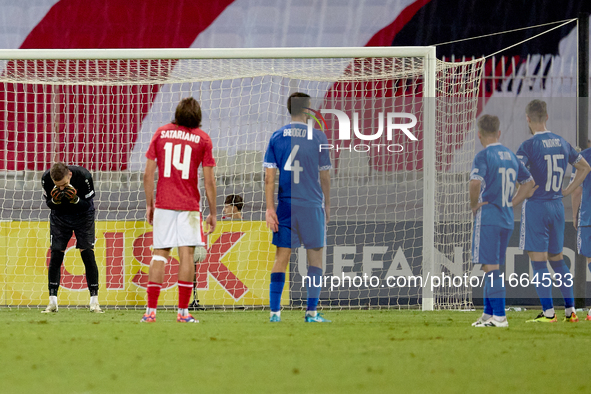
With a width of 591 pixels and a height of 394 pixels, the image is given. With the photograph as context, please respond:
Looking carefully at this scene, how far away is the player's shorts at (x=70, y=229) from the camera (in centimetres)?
648

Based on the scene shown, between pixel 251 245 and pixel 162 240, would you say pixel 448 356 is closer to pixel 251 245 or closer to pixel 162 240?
pixel 162 240

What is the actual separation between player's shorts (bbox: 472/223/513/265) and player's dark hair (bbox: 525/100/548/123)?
0.99 metres

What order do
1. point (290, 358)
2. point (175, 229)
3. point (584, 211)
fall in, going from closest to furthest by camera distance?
1. point (290, 358)
2. point (175, 229)
3. point (584, 211)

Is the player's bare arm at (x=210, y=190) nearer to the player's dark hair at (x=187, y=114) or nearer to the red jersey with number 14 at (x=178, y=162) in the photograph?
the red jersey with number 14 at (x=178, y=162)

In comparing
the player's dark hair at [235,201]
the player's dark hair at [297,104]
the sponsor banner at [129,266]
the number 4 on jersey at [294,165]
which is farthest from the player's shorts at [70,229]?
the player's dark hair at [297,104]

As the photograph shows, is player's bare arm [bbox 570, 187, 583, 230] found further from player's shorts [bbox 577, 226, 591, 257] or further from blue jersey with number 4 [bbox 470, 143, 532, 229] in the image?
blue jersey with number 4 [bbox 470, 143, 532, 229]

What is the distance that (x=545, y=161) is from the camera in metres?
5.27

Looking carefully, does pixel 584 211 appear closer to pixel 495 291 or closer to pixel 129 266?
pixel 495 291

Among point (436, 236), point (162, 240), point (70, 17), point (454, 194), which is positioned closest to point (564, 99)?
point (454, 194)

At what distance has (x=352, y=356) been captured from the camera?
3.32 metres

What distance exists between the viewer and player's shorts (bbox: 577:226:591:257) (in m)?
6.02

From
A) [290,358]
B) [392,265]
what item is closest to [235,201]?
[392,265]

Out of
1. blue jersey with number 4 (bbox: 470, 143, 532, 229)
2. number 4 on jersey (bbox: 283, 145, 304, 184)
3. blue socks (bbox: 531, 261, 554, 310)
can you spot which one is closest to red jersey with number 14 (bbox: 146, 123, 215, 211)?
number 4 on jersey (bbox: 283, 145, 304, 184)

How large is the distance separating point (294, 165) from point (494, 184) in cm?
127
